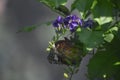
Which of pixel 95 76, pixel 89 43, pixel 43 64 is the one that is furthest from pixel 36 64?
pixel 89 43

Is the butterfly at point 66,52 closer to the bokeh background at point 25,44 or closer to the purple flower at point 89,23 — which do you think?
the purple flower at point 89,23

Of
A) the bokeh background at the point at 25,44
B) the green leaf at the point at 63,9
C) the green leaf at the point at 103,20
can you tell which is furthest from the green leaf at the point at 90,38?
the bokeh background at the point at 25,44

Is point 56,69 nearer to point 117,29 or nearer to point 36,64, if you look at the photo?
point 36,64

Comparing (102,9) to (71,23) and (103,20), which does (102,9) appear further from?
(71,23)

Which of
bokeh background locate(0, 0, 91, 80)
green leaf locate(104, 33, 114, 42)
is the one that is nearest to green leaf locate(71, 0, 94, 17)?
green leaf locate(104, 33, 114, 42)

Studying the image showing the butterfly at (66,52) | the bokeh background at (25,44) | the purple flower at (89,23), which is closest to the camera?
the purple flower at (89,23)

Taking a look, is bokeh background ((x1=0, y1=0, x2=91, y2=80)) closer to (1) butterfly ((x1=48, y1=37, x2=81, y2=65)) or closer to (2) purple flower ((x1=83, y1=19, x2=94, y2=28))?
(1) butterfly ((x1=48, y1=37, x2=81, y2=65))
